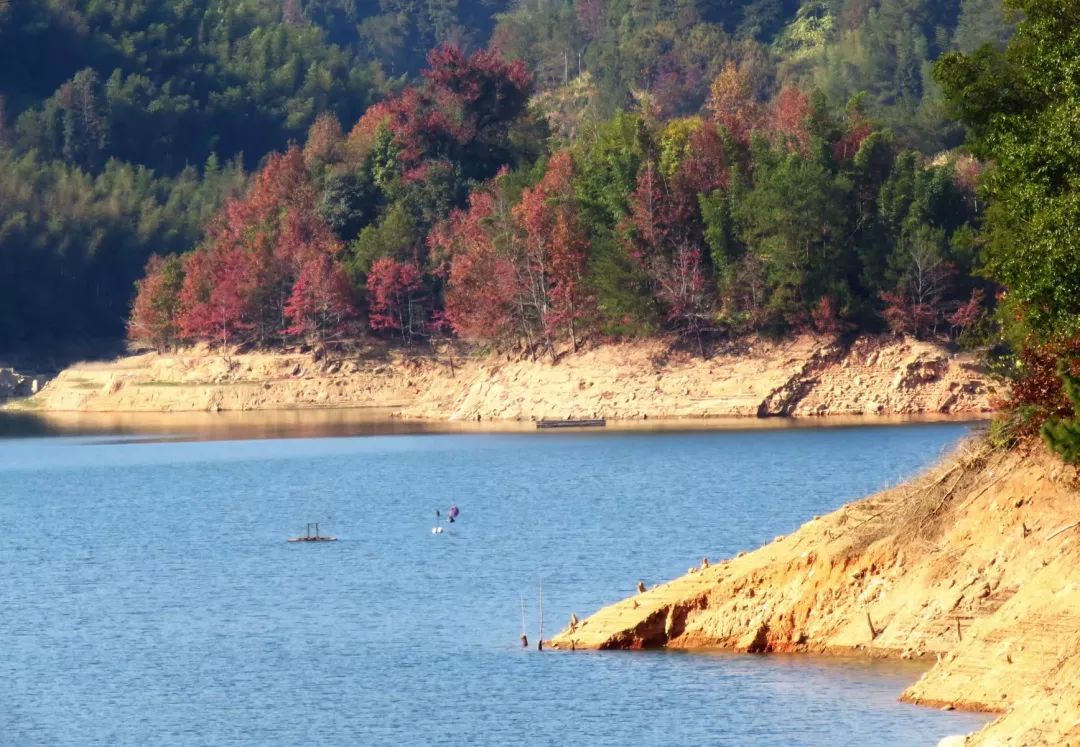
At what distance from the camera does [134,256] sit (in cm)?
14288

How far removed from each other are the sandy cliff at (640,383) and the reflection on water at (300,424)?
103cm

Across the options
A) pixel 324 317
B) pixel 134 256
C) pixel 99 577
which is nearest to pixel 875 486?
pixel 99 577

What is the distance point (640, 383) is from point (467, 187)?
2611 centimetres

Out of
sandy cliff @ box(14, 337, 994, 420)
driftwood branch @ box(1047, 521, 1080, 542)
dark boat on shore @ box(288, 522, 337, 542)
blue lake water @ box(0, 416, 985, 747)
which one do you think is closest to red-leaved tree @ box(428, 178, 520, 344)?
sandy cliff @ box(14, 337, 994, 420)

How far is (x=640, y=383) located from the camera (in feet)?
294

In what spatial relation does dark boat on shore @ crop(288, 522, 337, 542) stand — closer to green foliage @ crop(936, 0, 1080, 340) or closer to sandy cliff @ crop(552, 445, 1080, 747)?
green foliage @ crop(936, 0, 1080, 340)

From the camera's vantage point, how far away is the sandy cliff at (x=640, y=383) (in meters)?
85.4

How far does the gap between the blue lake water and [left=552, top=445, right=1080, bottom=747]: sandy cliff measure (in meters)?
0.48

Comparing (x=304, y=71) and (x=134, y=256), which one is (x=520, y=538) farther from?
(x=304, y=71)

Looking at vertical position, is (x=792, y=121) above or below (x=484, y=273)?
above

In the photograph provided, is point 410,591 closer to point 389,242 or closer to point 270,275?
point 389,242

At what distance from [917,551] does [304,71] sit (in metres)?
151

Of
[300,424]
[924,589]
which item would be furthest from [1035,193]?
[300,424]

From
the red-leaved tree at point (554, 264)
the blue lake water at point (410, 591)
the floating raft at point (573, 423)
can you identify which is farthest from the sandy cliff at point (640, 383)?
the blue lake water at point (410, 591)
